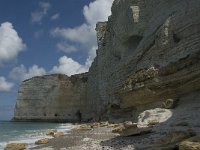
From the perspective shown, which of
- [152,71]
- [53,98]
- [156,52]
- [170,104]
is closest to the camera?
[170,104]

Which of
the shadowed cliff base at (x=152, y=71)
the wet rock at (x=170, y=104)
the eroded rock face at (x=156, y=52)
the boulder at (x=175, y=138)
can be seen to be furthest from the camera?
the eroded rock face at (x=156, y=52)

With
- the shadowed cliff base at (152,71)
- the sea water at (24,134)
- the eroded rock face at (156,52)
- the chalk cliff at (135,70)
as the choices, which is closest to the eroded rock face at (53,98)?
the chalk cliff at (135,70)

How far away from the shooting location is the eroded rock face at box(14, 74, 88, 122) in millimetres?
64762

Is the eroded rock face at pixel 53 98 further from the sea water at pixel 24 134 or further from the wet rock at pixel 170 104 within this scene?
the wet rock at pixel 170 104

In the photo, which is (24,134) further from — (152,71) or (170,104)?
(170,104)

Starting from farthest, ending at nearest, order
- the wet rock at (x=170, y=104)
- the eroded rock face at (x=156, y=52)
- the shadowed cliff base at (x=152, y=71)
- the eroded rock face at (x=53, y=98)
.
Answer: the eroded rock face at (x=53, y=98) → the eroded rock face at (x=156, y=52) → the wet rock at (x=170, y=104) → the shadowed cliff base at (x=152, y=71)

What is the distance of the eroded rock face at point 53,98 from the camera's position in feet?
212

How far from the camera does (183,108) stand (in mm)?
19312

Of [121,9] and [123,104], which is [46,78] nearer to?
[121,9]

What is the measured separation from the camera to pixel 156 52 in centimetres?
2716

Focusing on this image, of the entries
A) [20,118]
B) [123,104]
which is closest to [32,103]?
[20,118]

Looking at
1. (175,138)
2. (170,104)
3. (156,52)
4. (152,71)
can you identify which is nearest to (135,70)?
(156,52)

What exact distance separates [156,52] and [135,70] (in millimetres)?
5005

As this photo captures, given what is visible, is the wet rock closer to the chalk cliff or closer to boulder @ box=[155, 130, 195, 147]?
the chalk cliff
